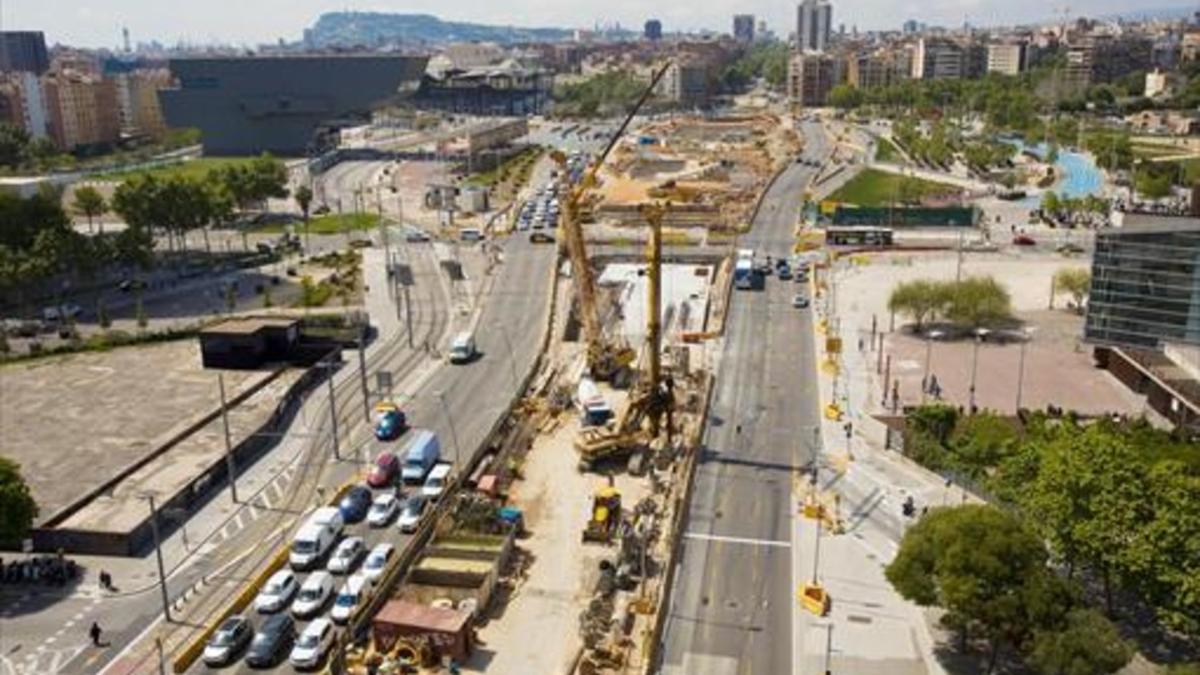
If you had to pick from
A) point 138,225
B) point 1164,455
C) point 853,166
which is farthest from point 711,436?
point 853,166

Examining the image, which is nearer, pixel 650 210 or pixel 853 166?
pixel 650 210

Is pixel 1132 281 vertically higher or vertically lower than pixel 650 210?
lower

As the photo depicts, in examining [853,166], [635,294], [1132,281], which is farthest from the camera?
[853,166]

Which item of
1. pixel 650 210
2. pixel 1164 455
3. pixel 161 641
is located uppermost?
pixel 650 210

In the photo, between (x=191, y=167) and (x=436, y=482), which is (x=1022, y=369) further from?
(x=191, y=167)

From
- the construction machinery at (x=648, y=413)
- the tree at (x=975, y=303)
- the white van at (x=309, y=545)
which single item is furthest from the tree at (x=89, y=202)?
the tree at (x=975, y=303)

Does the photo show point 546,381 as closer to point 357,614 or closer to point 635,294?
point 635,294

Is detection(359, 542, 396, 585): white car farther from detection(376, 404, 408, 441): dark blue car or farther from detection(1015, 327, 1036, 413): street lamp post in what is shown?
detection(1015, 327, 1036, 413): street lamp post
